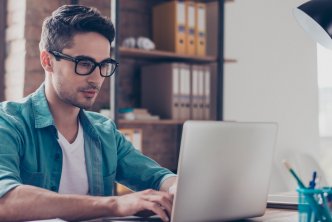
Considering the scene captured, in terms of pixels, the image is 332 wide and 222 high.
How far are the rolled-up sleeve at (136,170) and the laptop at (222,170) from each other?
0.45 m

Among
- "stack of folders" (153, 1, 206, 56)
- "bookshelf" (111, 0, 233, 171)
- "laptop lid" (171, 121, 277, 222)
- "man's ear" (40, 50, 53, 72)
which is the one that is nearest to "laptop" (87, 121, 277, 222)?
"laptop lid" (171, 121, 277, 222)

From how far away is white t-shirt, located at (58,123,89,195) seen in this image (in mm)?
1788

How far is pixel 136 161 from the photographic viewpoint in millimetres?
1969

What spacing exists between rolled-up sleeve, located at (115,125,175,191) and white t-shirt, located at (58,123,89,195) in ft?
0.60

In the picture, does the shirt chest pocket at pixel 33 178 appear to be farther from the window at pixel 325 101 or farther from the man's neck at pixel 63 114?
the window at pixel 325 101

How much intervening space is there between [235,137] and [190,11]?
244 centimetres

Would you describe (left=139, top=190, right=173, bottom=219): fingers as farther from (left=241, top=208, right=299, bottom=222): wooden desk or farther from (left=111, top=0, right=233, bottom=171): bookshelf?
(left=111, top=0, right=233, bottom=171): bookshelf

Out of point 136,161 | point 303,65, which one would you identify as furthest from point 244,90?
point 136,161

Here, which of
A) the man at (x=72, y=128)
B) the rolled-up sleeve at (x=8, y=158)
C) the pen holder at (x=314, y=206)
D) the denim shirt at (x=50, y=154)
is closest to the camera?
the pen holder at (x=314, y=206)

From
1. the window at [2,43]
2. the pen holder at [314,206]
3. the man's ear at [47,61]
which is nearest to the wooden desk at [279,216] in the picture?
the pen holder at [314,206]

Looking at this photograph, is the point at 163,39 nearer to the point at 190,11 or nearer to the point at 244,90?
the point at 190,11

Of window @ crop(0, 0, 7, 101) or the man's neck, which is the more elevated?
window @ crop(0, 0, 7, 101)

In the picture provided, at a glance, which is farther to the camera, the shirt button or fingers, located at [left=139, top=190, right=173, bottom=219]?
the shirt button

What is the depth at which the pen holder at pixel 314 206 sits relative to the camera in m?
1.19
